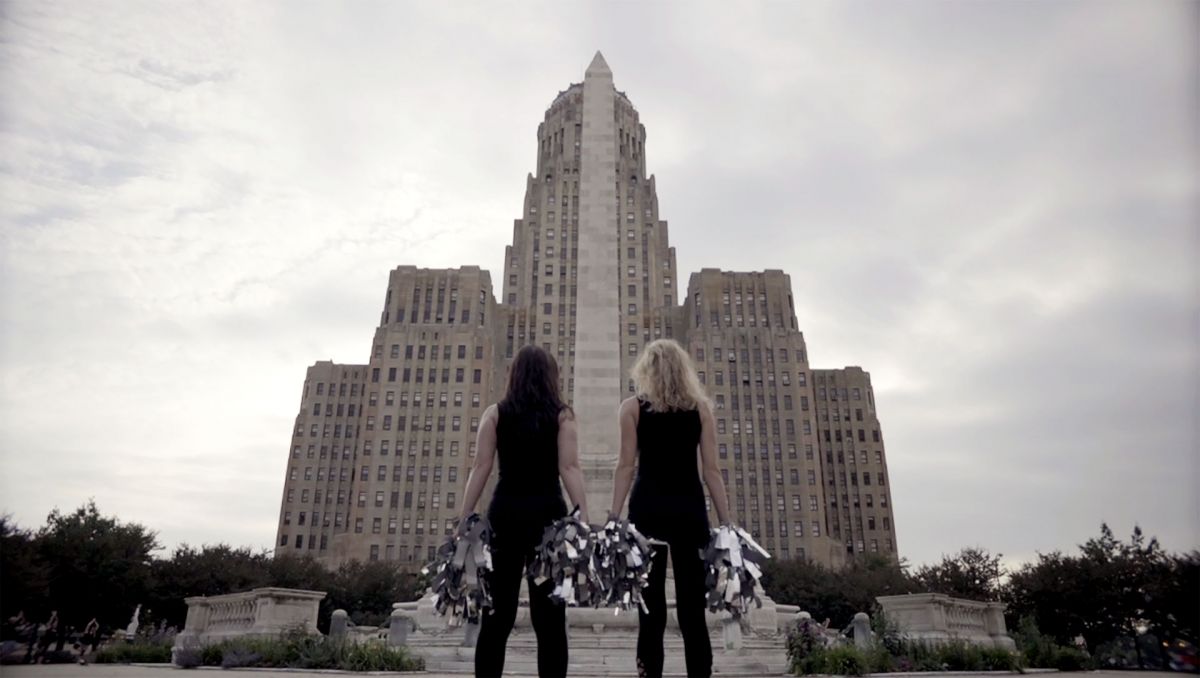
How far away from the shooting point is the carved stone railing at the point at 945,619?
16.4 meters

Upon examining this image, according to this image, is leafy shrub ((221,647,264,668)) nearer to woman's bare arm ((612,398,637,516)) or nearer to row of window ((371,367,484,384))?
woman's bare arm ((612,398,637,516))

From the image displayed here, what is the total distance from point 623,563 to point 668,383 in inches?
53.4

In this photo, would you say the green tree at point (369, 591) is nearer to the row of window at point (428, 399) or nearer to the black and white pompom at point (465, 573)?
the row of window at point (428, 399)

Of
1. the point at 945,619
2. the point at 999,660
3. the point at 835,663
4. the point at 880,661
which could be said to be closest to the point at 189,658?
the point at 835,663

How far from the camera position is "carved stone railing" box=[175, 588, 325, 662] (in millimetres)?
15875

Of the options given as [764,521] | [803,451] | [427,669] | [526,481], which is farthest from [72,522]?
[803,451]

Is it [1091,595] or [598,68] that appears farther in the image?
[1091,595]

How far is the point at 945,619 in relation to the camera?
1667cm

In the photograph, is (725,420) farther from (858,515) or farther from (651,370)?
(651,370)

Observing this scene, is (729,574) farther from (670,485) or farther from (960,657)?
(960,657)

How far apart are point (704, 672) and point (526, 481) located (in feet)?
5.83

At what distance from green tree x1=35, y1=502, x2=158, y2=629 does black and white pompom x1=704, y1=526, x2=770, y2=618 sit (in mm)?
42338

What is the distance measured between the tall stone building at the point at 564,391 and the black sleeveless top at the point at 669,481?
83.9m

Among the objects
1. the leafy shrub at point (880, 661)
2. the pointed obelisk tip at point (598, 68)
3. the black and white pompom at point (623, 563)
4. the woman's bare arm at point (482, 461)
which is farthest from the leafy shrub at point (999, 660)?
the pointed obelisk tip at point (598, 68)
